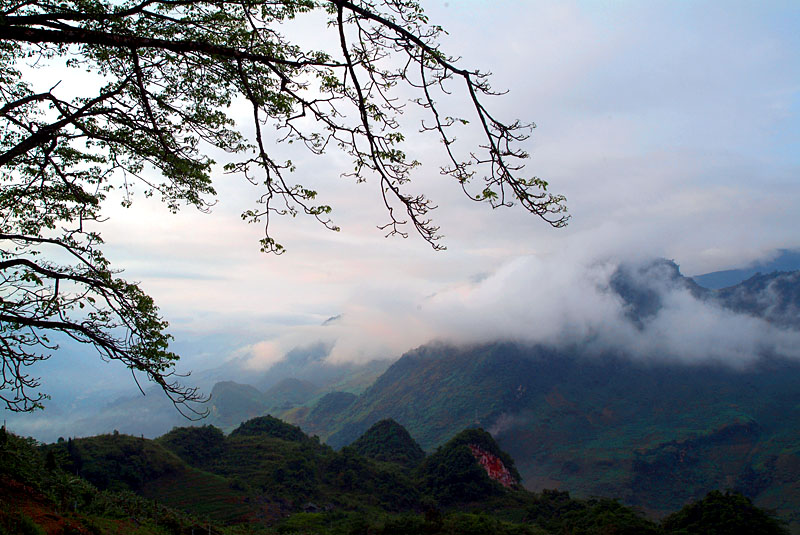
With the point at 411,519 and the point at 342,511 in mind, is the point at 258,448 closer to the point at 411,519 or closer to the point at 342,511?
the point at 342,511

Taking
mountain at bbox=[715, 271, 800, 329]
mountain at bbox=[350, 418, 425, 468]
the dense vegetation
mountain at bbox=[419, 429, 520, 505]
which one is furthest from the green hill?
the dense vegetation

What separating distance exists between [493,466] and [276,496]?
27803mm

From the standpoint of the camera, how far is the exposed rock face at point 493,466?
174 feet

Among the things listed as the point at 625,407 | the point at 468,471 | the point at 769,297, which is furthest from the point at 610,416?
the point at 769,297

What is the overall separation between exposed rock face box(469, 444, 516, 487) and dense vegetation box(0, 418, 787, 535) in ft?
2.91

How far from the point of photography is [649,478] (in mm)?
75562

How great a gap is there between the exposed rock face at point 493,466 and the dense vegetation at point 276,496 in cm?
89

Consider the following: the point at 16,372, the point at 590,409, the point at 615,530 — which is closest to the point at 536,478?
the point at 590,409

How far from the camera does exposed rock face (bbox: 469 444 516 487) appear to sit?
174ft

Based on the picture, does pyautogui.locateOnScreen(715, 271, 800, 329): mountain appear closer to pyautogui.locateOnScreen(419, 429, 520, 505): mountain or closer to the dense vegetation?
pyautogui.locateOnScreen(419, 429, 520, 505): mountain

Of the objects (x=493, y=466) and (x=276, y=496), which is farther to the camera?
(x=493, y=466)

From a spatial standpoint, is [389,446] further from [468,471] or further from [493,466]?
[468,471]

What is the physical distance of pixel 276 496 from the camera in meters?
39.2

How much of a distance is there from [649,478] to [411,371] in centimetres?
7638
